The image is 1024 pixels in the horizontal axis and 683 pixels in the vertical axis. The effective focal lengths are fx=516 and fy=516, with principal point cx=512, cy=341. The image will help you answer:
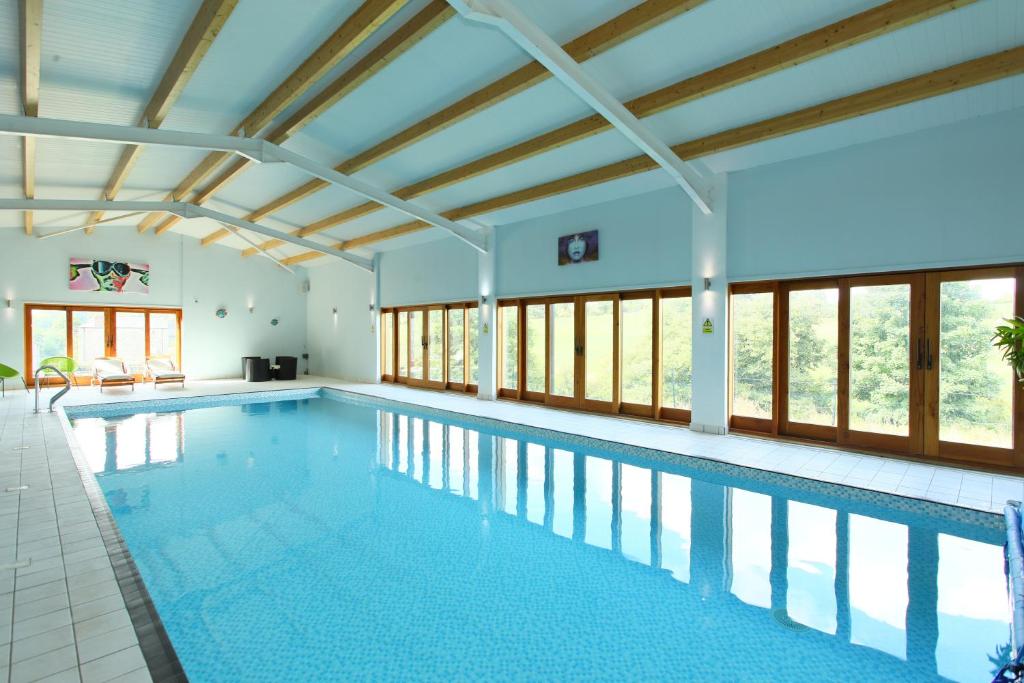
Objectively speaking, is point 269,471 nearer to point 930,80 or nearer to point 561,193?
point 561,193

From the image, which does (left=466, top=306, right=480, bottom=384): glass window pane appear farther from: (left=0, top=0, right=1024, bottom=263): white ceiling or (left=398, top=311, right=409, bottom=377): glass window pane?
(left=0, top=0, right=1024, bottom=263): white ceiling

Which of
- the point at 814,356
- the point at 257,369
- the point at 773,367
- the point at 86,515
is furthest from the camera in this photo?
the point at 257,369

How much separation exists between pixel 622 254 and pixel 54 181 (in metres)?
8.90

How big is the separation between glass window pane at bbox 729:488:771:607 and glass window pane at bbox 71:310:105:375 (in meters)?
13.2

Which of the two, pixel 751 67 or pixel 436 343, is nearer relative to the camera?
pixel 751 67

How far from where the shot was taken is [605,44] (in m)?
4.18

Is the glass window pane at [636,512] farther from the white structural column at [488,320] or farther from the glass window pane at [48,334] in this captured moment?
the glass window pane at [48,334]

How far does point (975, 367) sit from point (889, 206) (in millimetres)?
1654

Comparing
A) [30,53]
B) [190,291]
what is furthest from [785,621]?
[190,291]

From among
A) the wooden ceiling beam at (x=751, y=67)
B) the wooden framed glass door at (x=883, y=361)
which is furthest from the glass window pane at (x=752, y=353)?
the wooden ceiling beam at (x=751, y=67)

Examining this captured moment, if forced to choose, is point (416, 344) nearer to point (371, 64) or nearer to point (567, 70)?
point (371, 64)

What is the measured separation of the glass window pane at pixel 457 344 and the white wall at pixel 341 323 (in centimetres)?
255

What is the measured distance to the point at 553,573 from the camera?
302cm

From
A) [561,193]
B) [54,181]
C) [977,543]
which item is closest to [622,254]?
[561,193]
